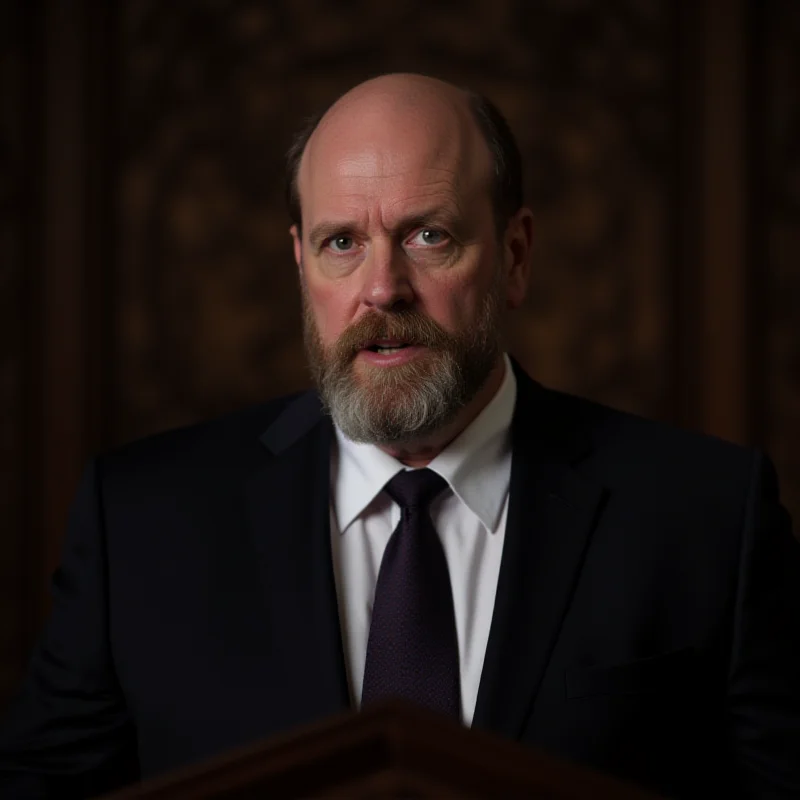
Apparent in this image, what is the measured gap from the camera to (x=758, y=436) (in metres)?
2.85

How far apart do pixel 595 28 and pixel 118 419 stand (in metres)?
1.56

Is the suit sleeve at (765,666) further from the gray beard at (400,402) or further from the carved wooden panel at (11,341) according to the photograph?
the carved wooden panel at (11,341)

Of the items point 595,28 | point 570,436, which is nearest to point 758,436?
point 595,28

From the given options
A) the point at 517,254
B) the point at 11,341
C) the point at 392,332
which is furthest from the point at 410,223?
the point at 11,341

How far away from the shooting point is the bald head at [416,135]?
5.18 feet

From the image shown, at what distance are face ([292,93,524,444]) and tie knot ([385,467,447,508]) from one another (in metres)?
0.05

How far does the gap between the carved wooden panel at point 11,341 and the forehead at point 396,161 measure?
1.42 m

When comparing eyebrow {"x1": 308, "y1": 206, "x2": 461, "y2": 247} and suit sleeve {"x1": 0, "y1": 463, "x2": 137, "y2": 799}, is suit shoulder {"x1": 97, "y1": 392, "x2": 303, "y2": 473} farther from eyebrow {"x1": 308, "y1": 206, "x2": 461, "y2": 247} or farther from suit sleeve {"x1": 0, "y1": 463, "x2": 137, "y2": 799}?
eyebrow {"x1": 308, "y1": 206, "x2": 461, "y2": 247}

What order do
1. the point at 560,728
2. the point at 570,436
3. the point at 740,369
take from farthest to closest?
1. the point at 740,369
2. the point at 570,436
3. the point at 560,728

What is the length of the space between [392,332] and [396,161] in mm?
243

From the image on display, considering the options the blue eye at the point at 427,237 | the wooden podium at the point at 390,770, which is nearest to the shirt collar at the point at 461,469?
the blue eye at the point at 427,237

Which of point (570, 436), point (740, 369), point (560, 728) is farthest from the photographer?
point (740, 369)

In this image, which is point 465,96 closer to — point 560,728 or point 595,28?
point 560,728

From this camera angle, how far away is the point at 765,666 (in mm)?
1553
